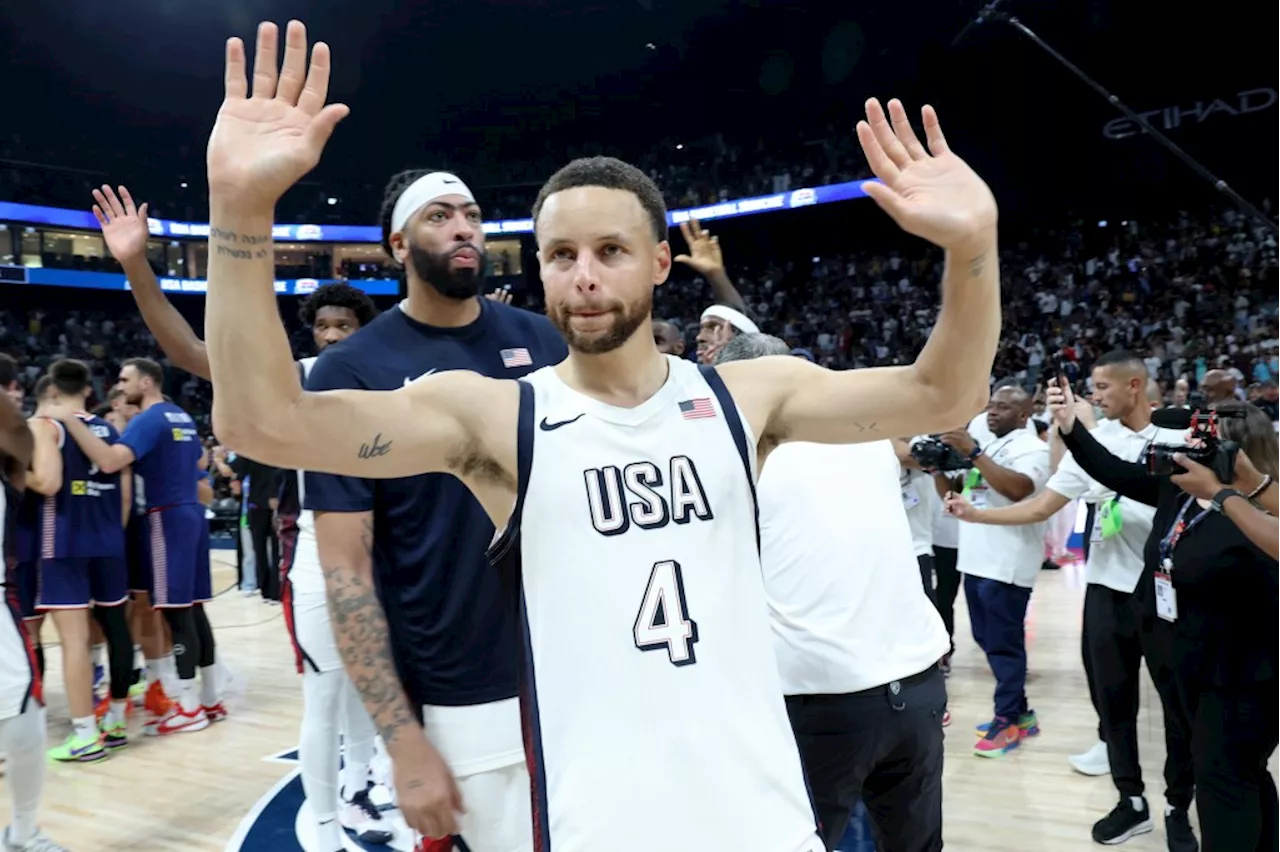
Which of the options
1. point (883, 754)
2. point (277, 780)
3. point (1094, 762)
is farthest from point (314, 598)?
point (1094, 762)

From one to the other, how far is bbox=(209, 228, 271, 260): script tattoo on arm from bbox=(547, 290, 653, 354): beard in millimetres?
451

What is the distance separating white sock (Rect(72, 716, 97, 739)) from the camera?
4.87 m

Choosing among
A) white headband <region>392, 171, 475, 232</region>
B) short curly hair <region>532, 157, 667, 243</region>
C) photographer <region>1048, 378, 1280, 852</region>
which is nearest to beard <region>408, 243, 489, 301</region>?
white headband <region>392, 171, 475, 232</region>

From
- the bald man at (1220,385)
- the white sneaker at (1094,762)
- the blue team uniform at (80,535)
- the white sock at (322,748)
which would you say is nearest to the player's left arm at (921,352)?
the white sock at (322,748)

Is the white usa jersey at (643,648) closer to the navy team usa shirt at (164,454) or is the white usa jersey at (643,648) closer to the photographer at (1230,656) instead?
the photographer at (1230,656)

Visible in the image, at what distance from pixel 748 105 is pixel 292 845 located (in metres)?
23.8

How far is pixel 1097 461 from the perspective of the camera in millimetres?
3527

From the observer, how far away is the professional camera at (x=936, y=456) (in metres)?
4.39

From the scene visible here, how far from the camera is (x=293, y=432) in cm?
134

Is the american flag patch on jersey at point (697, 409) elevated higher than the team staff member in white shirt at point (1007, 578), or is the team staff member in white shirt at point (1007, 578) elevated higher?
the american flag patch on jersey at point (697, 409)

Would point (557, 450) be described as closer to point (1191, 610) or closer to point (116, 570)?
point (1191, 610)

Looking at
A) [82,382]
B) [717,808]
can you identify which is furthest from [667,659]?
[82,382]

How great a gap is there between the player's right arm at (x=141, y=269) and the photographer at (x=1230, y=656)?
294 centimetres

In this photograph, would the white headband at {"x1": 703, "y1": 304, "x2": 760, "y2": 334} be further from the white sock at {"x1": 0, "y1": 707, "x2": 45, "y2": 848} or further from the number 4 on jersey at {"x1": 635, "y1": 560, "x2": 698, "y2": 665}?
the white sock at {"x1": 0, "y1": 707, "x2": 45, "y2": 848}
